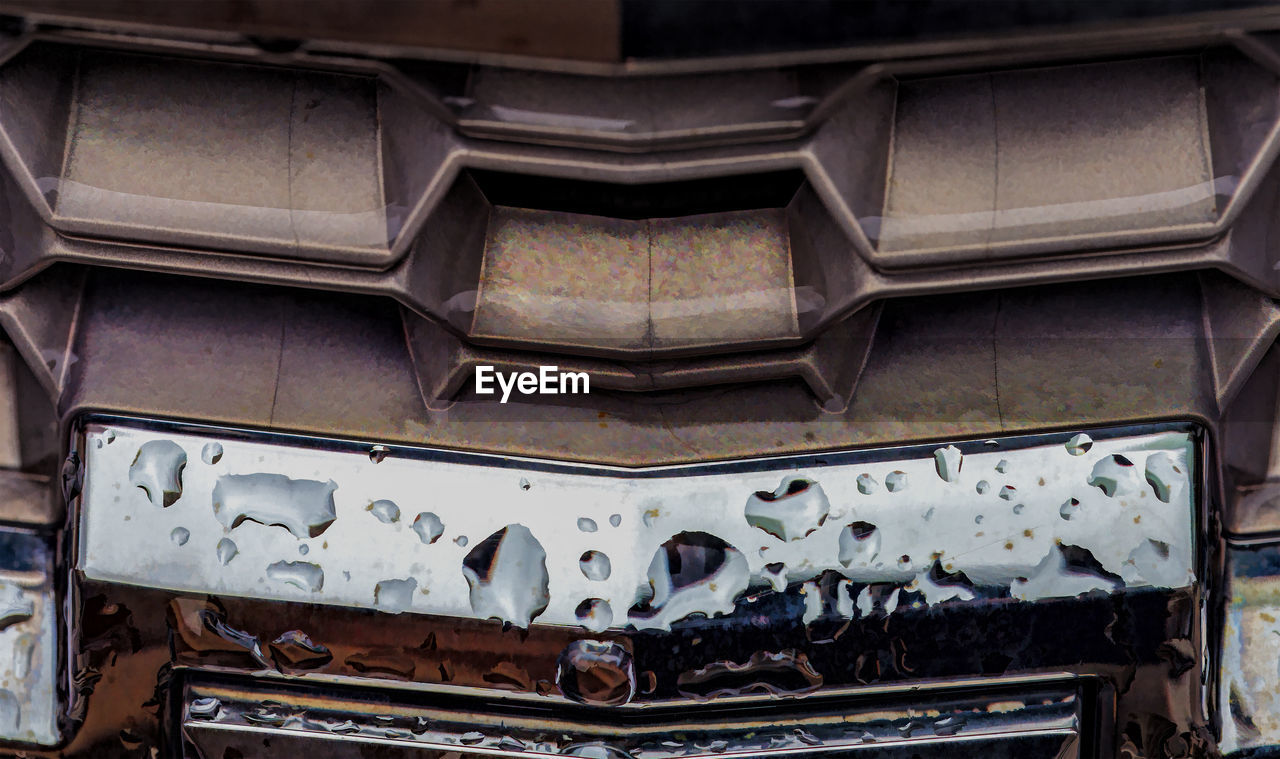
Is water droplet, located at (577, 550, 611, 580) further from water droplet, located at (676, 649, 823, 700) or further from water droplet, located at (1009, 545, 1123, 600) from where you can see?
water droplet, located at (1009, 545, 1123, 600)

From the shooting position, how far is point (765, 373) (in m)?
0.81

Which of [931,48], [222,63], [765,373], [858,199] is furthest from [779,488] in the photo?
[222,63]

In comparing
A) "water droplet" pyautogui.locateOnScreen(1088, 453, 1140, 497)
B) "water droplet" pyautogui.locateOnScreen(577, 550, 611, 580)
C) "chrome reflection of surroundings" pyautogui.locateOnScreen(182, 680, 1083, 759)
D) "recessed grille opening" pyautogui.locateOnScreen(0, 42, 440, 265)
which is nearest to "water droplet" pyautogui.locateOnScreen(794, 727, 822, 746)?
"chrome reflection of surroundings" pyautogui.locateOnScreen(182, 680, 1083, 759)

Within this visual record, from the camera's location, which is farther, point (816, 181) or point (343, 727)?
point (343, 727)

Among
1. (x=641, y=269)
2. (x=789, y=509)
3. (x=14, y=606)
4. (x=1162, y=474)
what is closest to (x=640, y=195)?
(x=641, y=269)

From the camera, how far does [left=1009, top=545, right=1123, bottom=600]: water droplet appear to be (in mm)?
816

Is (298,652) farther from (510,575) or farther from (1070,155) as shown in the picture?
(1070,155)

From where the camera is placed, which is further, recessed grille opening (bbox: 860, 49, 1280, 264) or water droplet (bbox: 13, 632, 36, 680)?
water droplet (bbox: 13, 632, 36, 680)

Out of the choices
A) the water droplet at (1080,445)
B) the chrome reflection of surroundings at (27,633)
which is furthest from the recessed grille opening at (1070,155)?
the chrome reflection of surroundings at (27,633)

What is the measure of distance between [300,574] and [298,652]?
7 centimetres

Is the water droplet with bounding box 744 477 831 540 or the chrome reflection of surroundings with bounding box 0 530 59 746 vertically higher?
the water droplet with bounding box 744 477 831 540

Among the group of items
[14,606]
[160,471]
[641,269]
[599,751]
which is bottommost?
[599,751]

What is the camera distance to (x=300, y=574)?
2.67 ft

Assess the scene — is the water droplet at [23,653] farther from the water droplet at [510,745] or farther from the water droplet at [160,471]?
the water droplet at [510,745]
